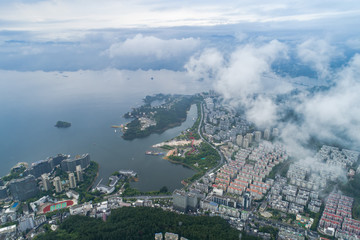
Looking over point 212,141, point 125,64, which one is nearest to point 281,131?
point 212,141

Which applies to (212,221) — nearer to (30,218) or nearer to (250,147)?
(30,218)

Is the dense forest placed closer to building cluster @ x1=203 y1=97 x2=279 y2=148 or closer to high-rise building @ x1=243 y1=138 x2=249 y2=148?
high-rise building @ x1=243 y1=138 x2=249 y2=148

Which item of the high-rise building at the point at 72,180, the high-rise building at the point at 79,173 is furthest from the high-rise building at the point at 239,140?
the high-rise building at the point at 72,180

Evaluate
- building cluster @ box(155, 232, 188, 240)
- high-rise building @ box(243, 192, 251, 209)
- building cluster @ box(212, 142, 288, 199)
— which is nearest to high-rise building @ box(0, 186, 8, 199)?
building cluster @ box(155, 232, 188, 240)

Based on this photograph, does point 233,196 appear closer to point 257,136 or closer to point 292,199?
point 292,199

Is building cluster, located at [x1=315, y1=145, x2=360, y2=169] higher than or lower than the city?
higher

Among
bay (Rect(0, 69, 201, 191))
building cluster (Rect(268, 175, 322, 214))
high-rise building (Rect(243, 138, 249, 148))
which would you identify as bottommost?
bay (Rect(0, 69, 201, 191))

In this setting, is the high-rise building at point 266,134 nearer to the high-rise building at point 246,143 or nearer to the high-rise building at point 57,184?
the high-rise building at point 246,143
